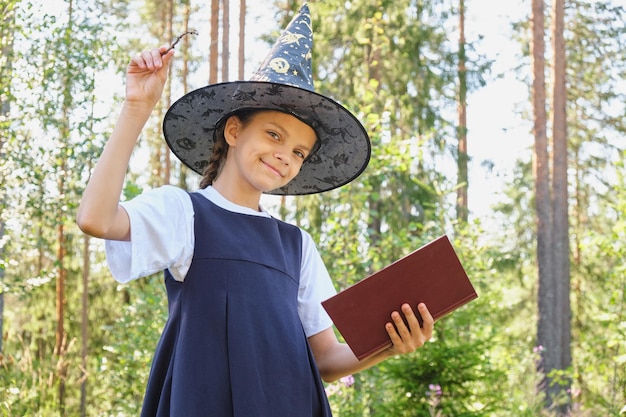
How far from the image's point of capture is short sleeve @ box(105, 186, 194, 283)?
5.96ft

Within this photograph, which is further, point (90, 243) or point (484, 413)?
point (90, 243)

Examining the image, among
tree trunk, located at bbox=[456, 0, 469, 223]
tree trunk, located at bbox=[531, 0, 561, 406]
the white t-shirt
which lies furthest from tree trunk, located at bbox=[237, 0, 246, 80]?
the white t-shirt

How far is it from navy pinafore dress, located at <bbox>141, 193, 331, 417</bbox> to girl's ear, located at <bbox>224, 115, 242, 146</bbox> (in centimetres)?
22

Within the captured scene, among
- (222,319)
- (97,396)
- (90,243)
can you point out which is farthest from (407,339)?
(90,243)

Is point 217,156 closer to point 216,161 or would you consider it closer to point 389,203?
point 216,161

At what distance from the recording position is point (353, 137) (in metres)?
2.39

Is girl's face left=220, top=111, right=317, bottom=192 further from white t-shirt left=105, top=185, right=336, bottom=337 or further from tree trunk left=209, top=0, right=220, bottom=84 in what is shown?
tree trunk left=209, top=0, right=220, bottom=84

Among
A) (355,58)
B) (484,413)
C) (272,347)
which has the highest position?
(355,58)

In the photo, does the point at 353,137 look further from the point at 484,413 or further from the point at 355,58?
the point at 355,58

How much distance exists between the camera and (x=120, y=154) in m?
1.72

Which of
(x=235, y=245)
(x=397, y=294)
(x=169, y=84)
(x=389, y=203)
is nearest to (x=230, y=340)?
(x=235, y=245)

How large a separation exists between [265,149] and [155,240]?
434mm

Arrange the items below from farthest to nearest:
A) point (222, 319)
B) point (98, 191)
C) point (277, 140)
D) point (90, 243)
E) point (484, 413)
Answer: point (90, 243) < point (484, 413) < point (277, 140) < point (222, 319) < point (98, 191)

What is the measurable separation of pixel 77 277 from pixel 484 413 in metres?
10.2
